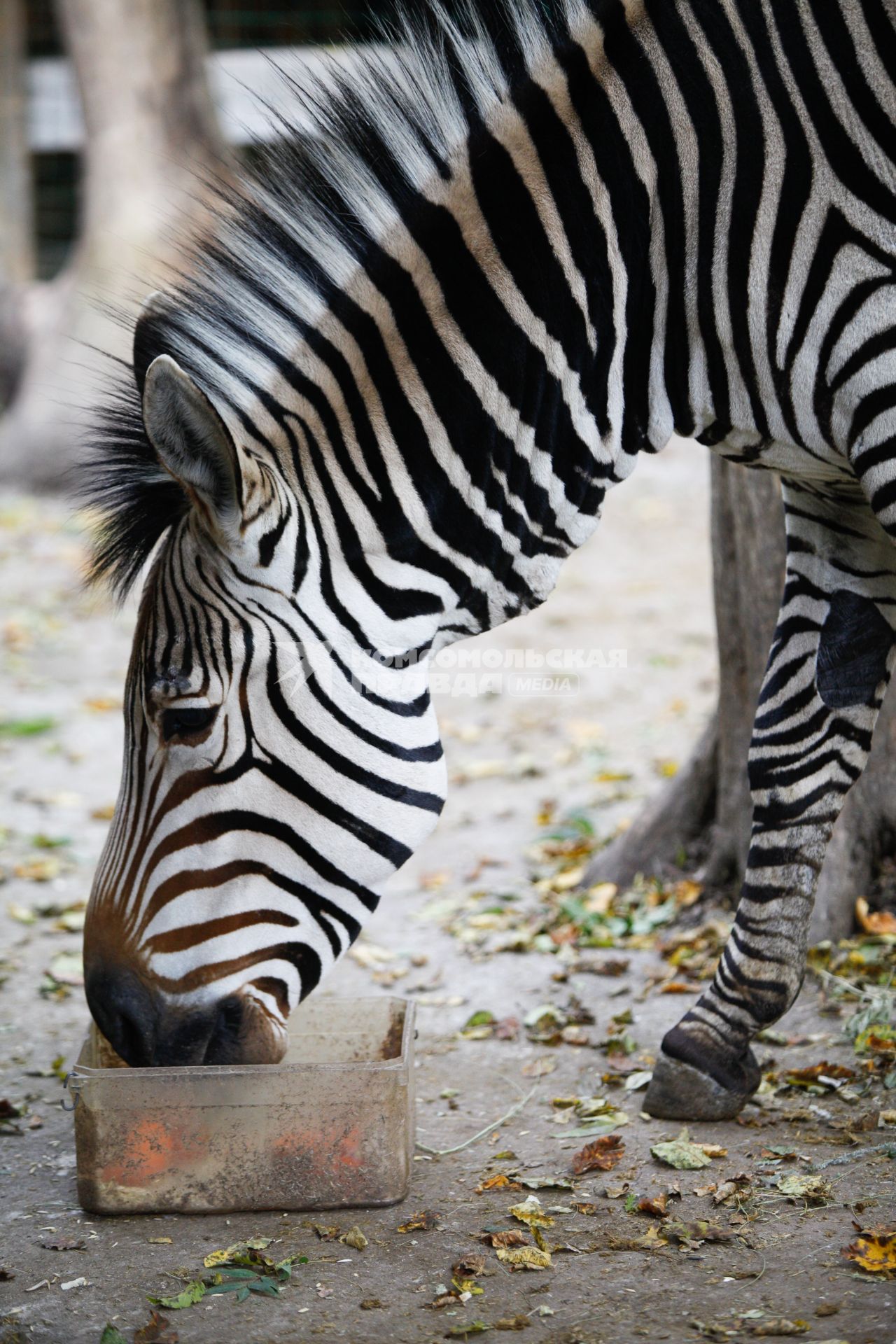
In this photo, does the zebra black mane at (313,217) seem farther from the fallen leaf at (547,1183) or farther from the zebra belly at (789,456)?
the fallen leaf at (547,1183)

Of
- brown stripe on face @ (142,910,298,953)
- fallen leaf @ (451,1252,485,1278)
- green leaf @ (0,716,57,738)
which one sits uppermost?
green leaf @ (0,716,57,738)

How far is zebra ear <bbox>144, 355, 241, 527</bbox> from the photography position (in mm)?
2277

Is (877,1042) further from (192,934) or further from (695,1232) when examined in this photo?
(192,934)

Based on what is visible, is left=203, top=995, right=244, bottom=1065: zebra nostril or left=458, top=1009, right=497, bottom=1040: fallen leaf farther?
left=458, top=1009, right=497, bottom=1040: fallen leaf

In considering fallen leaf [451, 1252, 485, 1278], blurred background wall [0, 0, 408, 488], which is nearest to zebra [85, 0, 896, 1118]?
fallen leaf [451, 1252, 485, 1278]

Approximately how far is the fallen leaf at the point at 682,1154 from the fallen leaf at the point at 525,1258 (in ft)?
1.55

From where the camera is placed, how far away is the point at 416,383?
2.65 meters

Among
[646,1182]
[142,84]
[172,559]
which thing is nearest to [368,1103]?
[646,1182]

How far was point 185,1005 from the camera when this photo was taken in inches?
102

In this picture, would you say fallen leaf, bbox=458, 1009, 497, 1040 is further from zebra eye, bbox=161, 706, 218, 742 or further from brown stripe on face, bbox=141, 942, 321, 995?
zebra eye, bbox=161, 706, 218, 742

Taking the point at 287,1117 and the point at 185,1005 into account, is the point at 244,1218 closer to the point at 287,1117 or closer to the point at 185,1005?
the point at 287,1117

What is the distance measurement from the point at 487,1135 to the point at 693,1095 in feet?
1.73

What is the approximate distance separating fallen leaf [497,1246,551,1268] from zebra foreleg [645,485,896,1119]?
726 mm

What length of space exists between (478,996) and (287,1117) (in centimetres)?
147
